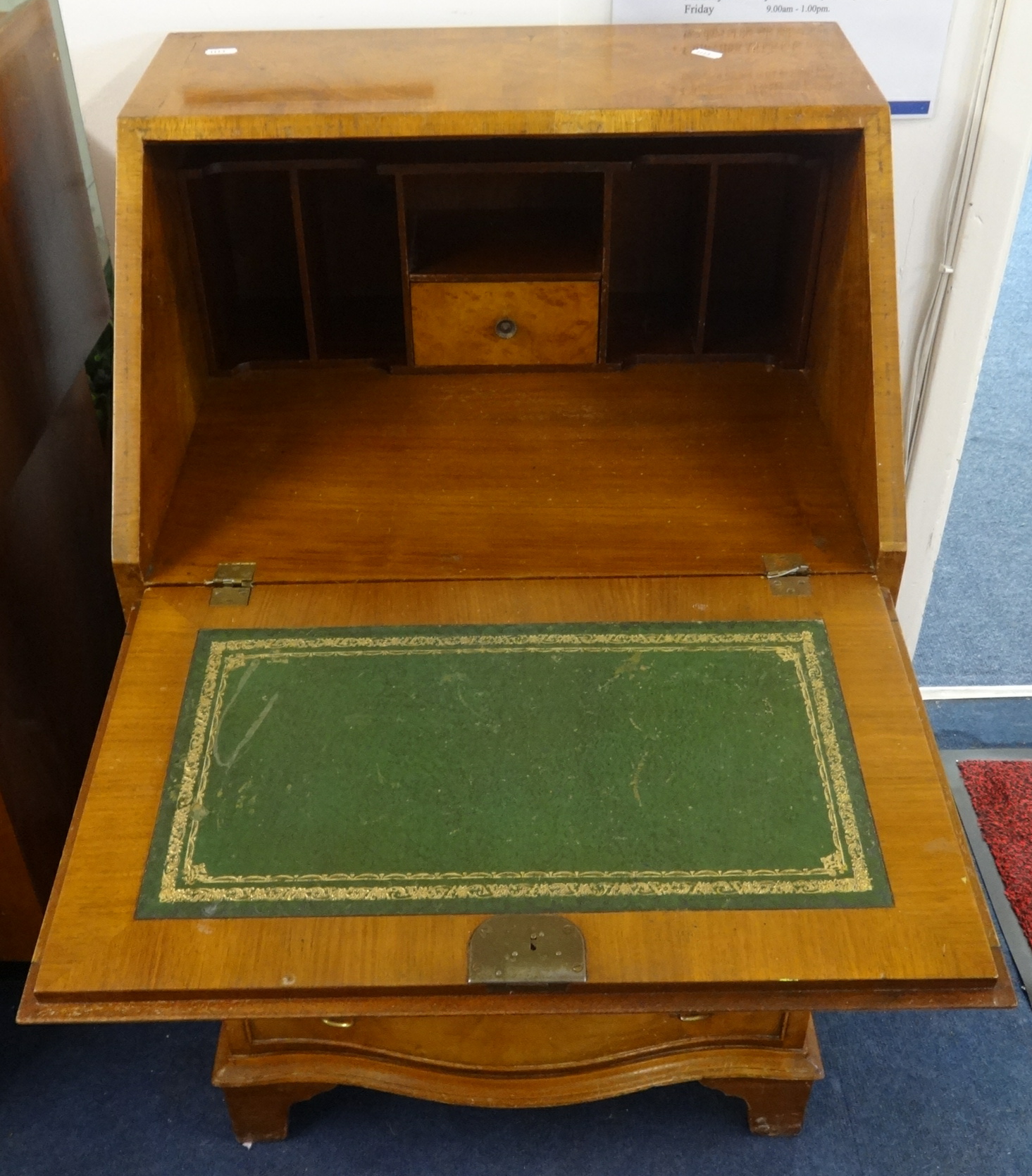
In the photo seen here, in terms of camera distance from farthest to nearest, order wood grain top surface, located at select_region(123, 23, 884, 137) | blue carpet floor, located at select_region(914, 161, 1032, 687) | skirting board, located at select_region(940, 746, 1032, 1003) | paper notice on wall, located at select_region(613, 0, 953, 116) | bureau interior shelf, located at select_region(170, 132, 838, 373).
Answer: blue carpet floor, located at select_region(914, 161, 1032, 687), skirting board, located at select_region(940, 746, 1032, 1003), paper notice on wall, located at select_region(613, 0, 953, 116), bureau interior shelf, located at select_region(170, 132, 838, 373), wood grain top surface, located at select_region(123, 23, 884, 137)

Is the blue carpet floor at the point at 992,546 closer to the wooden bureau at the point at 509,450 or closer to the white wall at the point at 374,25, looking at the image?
the white wall at the point at 374,25

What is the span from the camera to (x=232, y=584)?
1246mm

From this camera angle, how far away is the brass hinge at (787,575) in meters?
1.24

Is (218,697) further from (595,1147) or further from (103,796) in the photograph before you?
(595,1147)

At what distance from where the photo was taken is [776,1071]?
4.67ft

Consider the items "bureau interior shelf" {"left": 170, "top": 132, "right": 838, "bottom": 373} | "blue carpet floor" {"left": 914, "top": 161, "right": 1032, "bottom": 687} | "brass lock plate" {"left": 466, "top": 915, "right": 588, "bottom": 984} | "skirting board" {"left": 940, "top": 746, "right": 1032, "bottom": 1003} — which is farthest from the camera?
"blue carpet floor" {"left": 914, "top": 161, "right": 1032, "bottom": 687}

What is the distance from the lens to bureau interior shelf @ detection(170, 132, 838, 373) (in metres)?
1.36

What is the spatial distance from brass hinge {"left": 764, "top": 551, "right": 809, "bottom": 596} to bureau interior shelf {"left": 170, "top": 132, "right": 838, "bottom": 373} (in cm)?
35

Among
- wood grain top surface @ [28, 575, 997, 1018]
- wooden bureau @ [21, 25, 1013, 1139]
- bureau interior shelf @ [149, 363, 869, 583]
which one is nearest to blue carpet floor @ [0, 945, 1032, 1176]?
wooden bureau @ [21, 25, 1013, 1139]

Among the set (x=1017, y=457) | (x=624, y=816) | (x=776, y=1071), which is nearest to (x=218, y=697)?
Result: (x=624, y=816)

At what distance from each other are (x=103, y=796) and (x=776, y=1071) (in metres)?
0.88

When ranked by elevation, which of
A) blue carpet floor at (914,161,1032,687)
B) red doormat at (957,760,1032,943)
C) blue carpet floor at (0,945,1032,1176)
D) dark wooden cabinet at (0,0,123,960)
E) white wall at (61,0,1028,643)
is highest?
white wall at (61,0,1028,643)

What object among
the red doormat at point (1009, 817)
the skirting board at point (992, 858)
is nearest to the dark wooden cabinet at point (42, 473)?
the skirting board at point (992, 858)

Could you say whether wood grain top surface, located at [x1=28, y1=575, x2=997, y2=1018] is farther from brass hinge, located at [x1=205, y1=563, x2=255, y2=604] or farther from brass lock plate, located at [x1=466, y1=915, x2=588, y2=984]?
brass hinge, located at [x1=205, y1=563, x2=255, y2=604]
